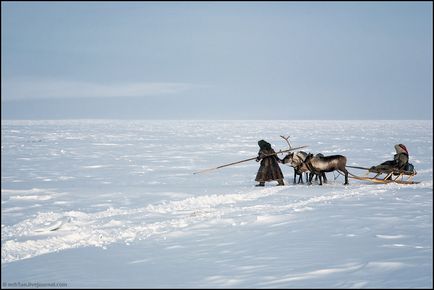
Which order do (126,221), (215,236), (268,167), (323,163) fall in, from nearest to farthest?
(215,236) < (126,221) < (323,163) < (268,167)

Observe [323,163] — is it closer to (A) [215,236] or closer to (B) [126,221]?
(B) [126,221]

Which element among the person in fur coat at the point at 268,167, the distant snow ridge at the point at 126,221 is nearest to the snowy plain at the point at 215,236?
the distant snow ridge at the point at 126,221

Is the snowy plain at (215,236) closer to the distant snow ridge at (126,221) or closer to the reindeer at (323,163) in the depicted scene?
the distant snow ridge at (126,221)

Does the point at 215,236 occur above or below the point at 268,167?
below

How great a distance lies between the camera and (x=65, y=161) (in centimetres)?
1972

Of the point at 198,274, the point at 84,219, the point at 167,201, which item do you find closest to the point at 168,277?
the point at 198,274

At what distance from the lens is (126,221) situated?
7.61 metres

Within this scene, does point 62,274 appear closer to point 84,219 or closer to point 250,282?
point 250,282

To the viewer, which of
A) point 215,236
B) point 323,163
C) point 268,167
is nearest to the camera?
point 215,236

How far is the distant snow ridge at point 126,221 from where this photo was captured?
6.25 m

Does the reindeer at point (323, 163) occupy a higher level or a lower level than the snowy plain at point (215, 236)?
higher

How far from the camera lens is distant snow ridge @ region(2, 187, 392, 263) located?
6.25 metres

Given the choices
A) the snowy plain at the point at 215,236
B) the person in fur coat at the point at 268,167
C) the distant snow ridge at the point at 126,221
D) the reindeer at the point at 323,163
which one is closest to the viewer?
the snowy plain at the point at 215,236

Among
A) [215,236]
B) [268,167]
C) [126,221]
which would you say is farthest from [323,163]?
[215,236]
